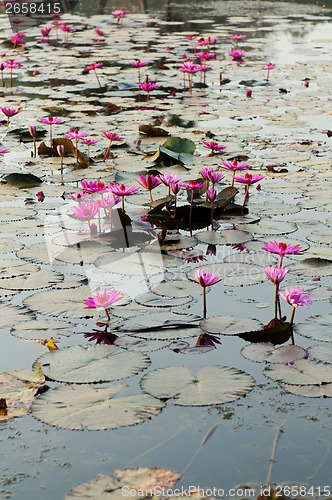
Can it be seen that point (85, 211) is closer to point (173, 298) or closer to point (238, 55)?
point (173, 298)

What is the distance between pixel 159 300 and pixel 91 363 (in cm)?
43

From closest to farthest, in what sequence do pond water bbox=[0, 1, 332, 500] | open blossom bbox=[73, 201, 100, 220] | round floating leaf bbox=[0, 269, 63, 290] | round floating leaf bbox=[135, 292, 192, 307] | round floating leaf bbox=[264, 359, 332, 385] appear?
1. pond water bbox=[0, 1, 332, 500]
2. round floating leaf bbox=[264, 359, 332, 385]
3. round floating leaf bbox=[135, 292, 192, 307]
4. round floating leaf bbox=[0, 269, 63, 290]
5. open blossom bbox=[73, 201, 100, 220]

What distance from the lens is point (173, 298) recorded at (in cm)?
221

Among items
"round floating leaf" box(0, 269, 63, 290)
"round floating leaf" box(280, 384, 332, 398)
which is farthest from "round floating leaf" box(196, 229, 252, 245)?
"round floating leaf" box(280, 384, 332, 398)

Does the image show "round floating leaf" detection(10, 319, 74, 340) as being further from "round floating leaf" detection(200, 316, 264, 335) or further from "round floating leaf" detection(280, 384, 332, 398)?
"round floating leaf" detection(280, 384, 332, 398)

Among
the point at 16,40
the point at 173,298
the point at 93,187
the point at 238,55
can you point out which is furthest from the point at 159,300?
the point at 16,40

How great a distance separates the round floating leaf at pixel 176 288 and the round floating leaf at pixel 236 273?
59 millimetres

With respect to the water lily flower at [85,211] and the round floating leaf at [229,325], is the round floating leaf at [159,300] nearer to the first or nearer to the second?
the round floating leaf at [229,325]

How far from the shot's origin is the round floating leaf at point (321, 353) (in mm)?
1827

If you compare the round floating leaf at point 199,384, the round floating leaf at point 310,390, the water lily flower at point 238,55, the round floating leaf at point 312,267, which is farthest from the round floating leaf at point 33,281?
the water lily flower at point 238,55

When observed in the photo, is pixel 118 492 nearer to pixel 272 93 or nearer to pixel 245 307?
pixel 245 307

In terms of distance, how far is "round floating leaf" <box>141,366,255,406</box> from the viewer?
5.46 feet

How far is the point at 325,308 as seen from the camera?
7.00 feet

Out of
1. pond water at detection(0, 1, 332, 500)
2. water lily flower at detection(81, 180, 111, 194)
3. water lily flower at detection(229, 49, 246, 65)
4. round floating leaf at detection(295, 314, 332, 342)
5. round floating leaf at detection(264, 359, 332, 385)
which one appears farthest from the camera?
water lily flower at detection(229, 49, 246, 65)
